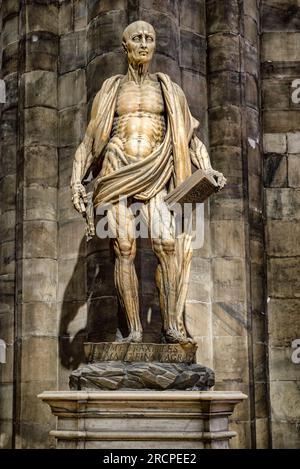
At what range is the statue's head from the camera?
7.48 metres

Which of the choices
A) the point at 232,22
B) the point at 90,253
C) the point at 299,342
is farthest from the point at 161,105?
the point at 299,342

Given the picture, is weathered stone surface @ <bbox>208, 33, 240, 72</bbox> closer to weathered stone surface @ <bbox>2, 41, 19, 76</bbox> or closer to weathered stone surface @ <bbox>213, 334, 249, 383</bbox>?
weathered stone surface @ <bbox>2, 41, 19, 76</bbox>

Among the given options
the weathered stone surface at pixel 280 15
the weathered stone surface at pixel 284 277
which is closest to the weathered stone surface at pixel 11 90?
the weathered stone surface at pixel 280 15

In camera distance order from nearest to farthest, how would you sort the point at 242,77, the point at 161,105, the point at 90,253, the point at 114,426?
the point at 114,426 → the point at 161,105 → the point at 90,253 → the point at 242,77

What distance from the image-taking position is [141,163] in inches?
283

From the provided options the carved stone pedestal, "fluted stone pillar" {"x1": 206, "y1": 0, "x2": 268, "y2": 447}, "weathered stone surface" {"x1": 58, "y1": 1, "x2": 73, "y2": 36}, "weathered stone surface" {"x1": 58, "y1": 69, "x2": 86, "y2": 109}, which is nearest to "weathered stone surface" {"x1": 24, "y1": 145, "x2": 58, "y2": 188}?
"weathered stone surface" {"x1": 58, "y1": 69, "x2": 86, "y2": 109}

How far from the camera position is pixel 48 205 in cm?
977

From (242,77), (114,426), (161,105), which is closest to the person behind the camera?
(114,426)

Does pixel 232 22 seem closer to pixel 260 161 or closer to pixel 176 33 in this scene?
pixel 176 33

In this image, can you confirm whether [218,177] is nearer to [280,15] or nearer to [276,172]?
[276,172]

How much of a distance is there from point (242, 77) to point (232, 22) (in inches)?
27.3

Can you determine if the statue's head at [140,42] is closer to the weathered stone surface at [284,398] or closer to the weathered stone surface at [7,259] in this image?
the weathered stone surface at [7,259]

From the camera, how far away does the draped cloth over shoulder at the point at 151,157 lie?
7156mm

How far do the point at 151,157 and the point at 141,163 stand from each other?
12 centimetres
